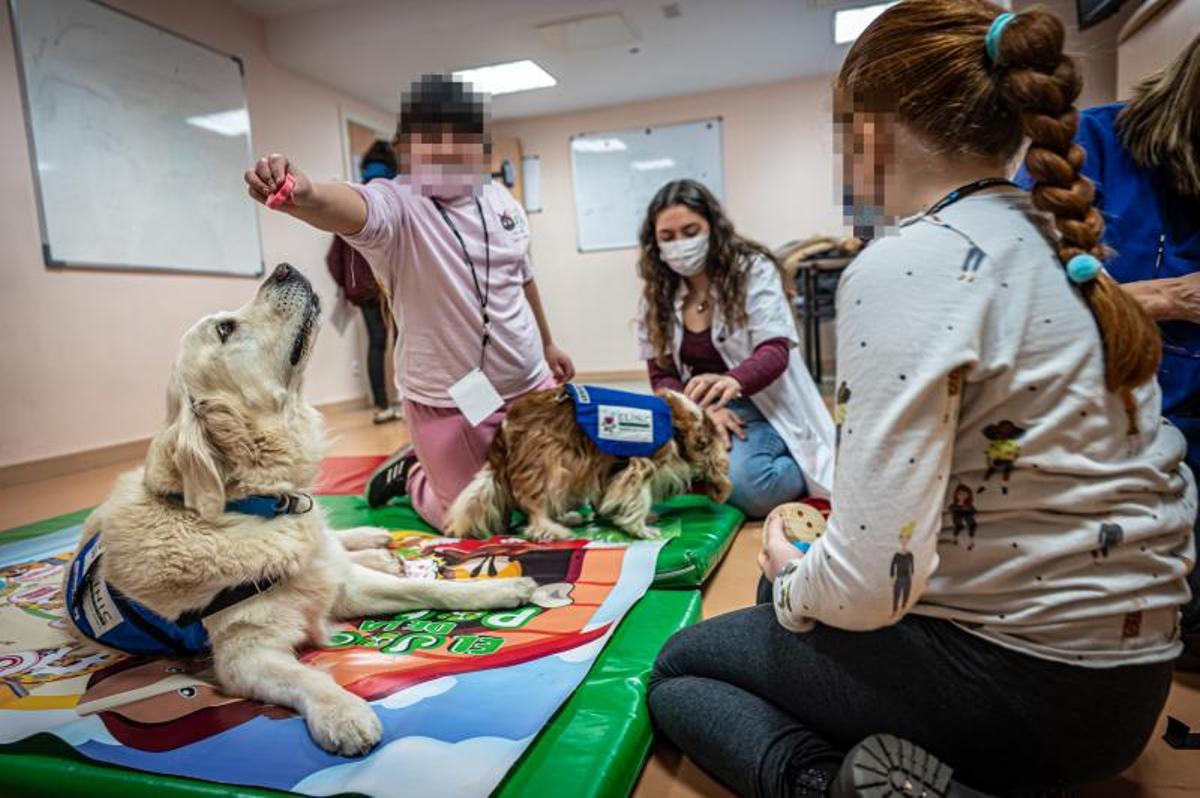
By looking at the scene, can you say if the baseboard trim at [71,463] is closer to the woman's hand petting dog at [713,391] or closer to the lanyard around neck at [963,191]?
the woman's hand petting dog at [713,391]

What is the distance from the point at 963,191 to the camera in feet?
2.60

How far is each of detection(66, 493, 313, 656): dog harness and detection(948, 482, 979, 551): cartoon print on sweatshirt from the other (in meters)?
1.17

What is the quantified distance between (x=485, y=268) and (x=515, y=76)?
17.9ft

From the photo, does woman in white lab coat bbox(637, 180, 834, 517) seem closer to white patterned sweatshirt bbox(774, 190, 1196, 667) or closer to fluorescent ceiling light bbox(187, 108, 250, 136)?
white patterned sweatshirt bbox(774, 190, 1196, 667)

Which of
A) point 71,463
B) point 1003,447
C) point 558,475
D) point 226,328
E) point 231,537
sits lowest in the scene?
point 71,463

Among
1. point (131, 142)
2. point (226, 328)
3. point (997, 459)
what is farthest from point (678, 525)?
point (131, 142)

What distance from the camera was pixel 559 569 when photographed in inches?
70.7

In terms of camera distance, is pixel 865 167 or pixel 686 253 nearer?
pixel 865 167

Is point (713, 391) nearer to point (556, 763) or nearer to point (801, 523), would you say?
point (801, 523)

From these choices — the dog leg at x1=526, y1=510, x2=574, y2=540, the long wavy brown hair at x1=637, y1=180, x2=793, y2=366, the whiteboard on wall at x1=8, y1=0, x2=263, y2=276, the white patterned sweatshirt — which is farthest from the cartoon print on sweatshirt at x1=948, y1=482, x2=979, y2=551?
the whiteboard on wall at x1=8, y1=0, x2=263, y2=276

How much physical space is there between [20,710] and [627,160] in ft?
26.0

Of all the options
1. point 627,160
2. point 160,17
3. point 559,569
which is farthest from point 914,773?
point 627,160


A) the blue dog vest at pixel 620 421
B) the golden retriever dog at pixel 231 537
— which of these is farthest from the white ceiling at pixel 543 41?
the golden retriever dog at pixel 231 537

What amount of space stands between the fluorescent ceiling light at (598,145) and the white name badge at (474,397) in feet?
22.1
